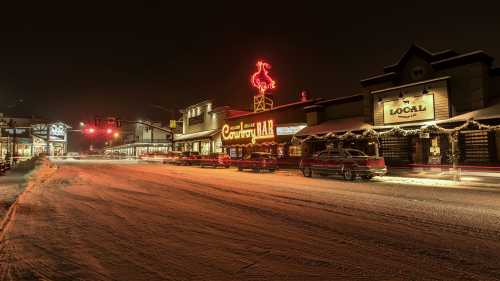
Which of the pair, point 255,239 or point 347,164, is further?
point 347,164

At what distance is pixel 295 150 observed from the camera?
31.9 metres

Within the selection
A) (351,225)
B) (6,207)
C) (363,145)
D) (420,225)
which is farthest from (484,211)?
(363,145)

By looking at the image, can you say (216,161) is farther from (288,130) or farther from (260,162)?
(260,162)

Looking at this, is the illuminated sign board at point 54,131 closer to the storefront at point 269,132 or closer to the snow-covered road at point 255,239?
the storefront at point 269,132

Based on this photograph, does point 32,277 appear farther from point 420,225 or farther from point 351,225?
point 420,225

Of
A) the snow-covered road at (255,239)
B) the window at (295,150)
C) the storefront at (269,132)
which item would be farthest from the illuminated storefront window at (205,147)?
the snow-covered road at (255,239)

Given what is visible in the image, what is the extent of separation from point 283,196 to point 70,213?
667 centimetres

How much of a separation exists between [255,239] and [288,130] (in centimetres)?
2576

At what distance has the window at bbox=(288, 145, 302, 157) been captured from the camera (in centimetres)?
3138

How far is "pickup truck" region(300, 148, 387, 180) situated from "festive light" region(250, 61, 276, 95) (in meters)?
18.4

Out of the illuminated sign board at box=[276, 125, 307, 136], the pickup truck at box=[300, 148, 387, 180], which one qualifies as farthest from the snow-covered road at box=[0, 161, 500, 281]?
the illuminated sign board at box=[276, 125, 307, 136]

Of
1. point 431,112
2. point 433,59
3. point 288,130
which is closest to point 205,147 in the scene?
point 288,130

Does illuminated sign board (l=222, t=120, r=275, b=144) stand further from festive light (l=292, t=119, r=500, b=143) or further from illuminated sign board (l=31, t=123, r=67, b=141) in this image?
illuminated sign board (l=31, t=123, r=67, b=141)

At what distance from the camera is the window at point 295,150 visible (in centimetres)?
3138
